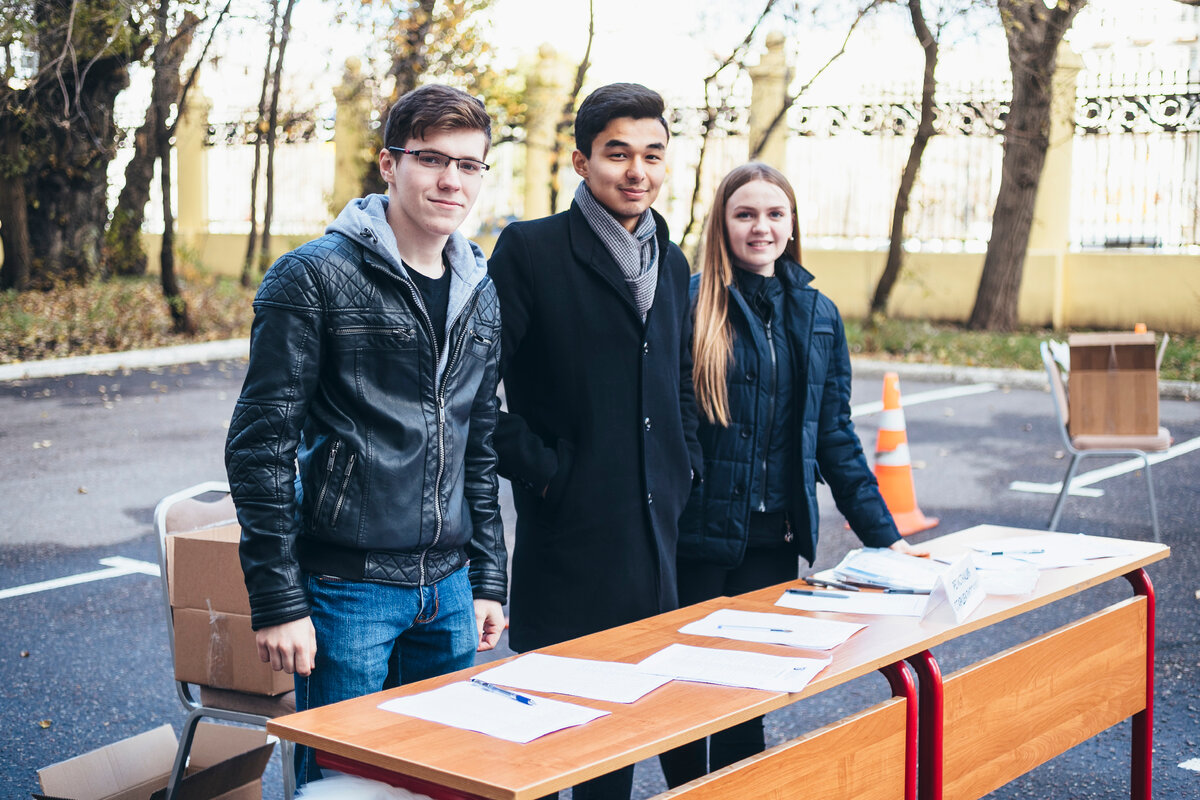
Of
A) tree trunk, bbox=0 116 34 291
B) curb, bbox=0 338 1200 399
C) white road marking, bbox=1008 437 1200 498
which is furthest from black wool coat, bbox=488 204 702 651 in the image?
tree trunk, bbox=0 116 34 291

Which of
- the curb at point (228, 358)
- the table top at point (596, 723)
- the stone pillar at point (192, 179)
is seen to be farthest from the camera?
the stone pillar at point (192, 179)

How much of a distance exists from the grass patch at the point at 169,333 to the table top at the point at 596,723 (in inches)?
469

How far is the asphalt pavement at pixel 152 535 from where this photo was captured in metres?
4.50

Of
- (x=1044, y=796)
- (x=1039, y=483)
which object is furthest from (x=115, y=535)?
(x=1039, y=483)

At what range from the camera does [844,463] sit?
3.85 m

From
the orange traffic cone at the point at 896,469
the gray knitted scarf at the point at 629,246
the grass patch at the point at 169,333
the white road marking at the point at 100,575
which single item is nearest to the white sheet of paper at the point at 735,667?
the gray knitted scarf at the point at 629,246

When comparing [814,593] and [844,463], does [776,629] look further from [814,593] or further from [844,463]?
[844,463]

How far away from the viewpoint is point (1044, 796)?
409cm

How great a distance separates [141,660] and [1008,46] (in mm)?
14126

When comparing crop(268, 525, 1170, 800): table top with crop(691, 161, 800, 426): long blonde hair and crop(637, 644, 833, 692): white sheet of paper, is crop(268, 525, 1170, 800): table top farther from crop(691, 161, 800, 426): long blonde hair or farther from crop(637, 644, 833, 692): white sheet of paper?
crop(691, 161, 800, 426): long blonde hair

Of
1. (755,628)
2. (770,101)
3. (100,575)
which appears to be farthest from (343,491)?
(770,101)

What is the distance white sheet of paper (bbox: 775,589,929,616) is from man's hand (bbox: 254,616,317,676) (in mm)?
1236

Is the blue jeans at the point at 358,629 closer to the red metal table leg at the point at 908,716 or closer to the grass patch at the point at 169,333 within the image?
the red metal table leg at the point at 908,716

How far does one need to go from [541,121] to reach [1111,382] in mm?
14112
